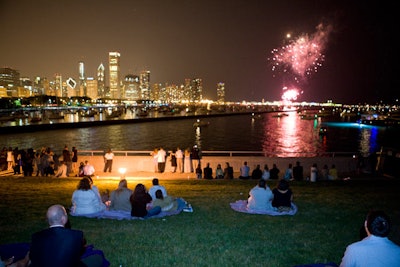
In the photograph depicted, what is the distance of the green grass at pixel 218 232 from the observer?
6496 millimetres

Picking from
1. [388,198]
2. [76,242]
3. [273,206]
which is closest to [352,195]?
[388,198]

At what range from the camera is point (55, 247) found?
4.43 meters

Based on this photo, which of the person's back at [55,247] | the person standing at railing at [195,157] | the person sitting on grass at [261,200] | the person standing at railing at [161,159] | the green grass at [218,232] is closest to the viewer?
the person's back at [55,247]

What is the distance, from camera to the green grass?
650 cm

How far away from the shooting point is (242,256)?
6.54 m

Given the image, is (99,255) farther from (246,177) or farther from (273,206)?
(246,177)

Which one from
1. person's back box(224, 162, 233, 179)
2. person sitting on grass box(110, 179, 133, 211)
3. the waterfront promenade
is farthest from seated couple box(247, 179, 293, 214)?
the waterfront promenade

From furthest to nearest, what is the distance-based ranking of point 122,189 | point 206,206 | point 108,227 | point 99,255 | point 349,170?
point 349,170, point 206,206, point 122,189, point 108,227, point 99,255

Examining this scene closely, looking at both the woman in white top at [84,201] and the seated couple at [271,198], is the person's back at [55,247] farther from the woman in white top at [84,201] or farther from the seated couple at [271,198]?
the seated couple at [271,198]

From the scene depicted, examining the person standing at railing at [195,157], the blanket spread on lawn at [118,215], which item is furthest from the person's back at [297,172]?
the blanket spread on lawn at [118,215]

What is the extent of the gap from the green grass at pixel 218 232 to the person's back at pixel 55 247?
1.82 metres

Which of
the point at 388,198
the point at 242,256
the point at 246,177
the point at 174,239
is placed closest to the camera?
the point at 242,256

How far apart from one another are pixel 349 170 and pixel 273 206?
16.0 metres

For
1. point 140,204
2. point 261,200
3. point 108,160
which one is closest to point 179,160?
point 108,160
